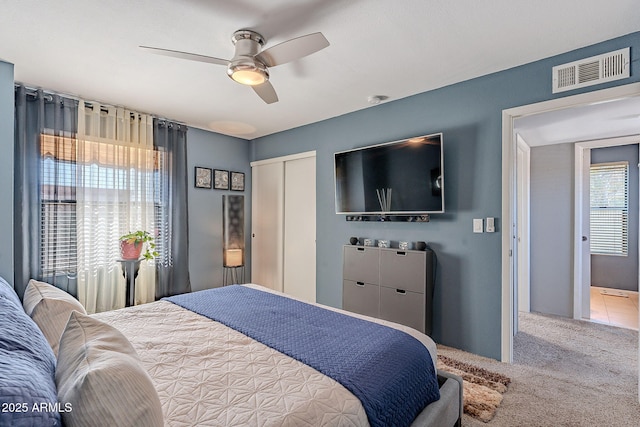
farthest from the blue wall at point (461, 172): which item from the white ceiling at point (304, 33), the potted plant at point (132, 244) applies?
the potted plant at point (132, 244)

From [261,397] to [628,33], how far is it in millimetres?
3088

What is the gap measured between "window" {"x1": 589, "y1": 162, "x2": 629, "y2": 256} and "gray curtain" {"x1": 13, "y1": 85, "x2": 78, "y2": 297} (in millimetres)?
7386

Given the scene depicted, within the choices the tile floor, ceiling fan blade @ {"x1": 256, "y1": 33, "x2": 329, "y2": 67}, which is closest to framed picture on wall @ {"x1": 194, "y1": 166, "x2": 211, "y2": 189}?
ceiling fan blade @ {"x1": 256, "y1": 33, "x2": 329, "y2": 67}

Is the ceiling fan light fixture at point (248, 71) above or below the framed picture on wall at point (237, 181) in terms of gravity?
above

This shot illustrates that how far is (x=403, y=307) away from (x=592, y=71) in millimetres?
2355

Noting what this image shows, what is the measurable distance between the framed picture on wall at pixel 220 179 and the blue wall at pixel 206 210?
6 centimetres

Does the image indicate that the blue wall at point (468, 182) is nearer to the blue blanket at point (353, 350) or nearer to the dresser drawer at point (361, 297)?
the dresser drawer at point (361, 297)

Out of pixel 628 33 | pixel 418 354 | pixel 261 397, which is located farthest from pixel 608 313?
pixel 261 397

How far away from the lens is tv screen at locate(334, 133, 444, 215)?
288cm

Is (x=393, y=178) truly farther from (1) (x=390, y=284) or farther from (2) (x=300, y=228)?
(2) (x=300, y=228)

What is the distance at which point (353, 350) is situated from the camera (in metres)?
1.44

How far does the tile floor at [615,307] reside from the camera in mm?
3611

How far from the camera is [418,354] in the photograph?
1.52 metres

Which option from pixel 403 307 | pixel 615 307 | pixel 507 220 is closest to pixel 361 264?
pixel 403 307
